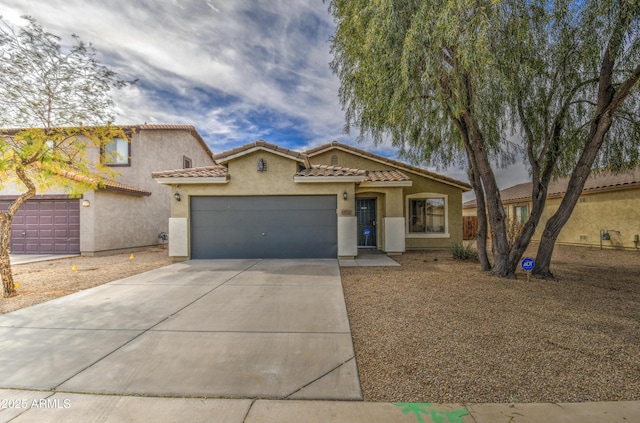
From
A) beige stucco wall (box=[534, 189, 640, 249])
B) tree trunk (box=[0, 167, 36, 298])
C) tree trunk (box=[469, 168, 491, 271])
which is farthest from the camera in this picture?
beige stucco wall (box=[534, 189, 640, 249])

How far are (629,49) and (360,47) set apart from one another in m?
5.71

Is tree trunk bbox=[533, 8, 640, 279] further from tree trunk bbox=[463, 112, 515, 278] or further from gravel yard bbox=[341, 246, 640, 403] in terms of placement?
gravel yard bbox=[341, 246, 640, 403]

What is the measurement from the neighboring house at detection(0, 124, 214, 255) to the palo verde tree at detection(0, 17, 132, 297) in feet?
11.7

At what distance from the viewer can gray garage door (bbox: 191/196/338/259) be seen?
1117 centimetres

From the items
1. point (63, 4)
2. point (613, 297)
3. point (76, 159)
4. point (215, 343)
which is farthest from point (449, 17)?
point (76, 159)

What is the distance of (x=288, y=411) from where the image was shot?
2.61 metres

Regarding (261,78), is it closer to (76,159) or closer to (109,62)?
(109,62)

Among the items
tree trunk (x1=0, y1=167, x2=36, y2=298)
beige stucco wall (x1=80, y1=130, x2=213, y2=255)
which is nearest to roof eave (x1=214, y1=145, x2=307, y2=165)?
beige stucco wall (x1=80, y1=130, x2=213, y2=255)

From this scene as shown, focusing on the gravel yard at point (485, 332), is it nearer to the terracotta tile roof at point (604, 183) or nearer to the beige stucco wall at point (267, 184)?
the beige stucco wall at point (267, 184)

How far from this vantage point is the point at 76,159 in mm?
7785

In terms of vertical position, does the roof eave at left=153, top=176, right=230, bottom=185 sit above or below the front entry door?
above

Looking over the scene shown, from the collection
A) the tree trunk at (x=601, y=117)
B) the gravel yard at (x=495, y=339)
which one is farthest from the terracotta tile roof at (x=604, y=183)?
the gravel yard at (x=495, y=339)

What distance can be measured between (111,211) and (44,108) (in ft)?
24.0

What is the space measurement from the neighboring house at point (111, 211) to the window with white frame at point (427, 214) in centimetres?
1241
